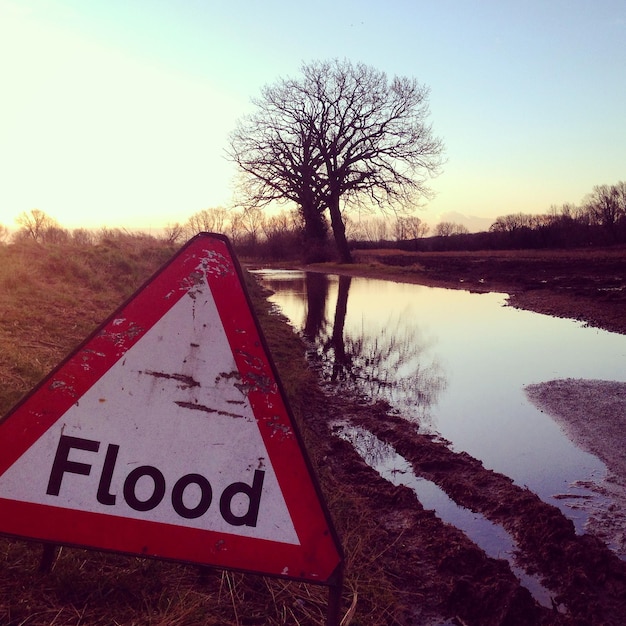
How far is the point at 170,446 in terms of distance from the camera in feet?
5.48

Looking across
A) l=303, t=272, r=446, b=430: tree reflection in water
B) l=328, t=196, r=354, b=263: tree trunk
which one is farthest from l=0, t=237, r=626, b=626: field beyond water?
l=328, t=196, r=354, b=263: tree trunk

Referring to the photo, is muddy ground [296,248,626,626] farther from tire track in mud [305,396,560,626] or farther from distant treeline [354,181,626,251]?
distant treeline [354,181,626,251]

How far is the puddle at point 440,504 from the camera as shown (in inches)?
117

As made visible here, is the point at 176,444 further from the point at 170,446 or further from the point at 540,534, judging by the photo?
the point at 540,534

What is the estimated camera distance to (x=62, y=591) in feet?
7.19

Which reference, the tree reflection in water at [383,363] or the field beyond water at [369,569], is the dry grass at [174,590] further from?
the tree reflection in water at [383,363]

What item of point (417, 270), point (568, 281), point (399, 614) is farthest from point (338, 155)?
point (399, 614)

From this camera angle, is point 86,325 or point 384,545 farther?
point 86,325

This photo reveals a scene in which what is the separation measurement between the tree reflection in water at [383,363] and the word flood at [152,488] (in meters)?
4.04

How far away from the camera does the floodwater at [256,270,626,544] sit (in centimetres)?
456

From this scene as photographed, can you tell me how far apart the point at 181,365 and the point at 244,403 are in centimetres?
23

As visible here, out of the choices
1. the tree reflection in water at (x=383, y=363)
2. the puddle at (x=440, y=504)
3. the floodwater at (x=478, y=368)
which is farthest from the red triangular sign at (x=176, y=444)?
the tree reflection in water at (x=383, y=363)

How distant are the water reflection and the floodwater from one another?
17mm

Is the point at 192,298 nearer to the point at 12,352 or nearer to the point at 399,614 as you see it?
the point at 399,614
